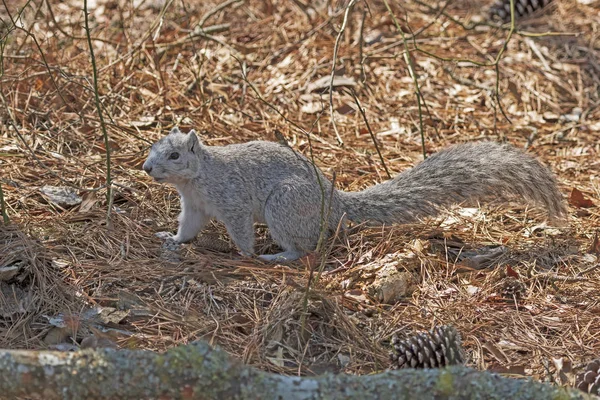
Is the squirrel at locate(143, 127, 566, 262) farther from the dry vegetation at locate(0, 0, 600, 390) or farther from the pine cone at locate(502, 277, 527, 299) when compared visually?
the pine cone at locate(502, 277, 527, 299)

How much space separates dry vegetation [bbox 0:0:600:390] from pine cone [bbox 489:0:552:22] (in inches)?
6.8

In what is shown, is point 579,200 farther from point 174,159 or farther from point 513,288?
point 174,159

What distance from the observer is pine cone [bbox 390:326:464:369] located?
3051 millimetres

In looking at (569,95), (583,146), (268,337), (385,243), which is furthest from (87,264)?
(569,95)

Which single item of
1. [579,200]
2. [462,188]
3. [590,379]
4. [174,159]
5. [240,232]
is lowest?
[590,379]

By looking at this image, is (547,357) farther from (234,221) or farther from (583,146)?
(583,146)

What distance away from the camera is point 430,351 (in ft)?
10.1

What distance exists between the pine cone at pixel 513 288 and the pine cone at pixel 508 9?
3.87 meters

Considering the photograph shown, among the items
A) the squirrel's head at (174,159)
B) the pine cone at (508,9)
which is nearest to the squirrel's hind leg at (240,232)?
the squirrel's head at (174,159)

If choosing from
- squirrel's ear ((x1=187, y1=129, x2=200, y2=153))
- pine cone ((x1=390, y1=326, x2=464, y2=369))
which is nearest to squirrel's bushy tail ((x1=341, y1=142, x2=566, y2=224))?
squirrel's ear ((x1=187, y1=129, x2=200, y2=153))

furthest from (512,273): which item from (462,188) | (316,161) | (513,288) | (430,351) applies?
(316,161)

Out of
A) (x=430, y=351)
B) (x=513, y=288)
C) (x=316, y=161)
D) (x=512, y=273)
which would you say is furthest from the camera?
(x=316, y=161)

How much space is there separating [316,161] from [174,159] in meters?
1.30

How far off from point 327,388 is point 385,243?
6.21 ft
